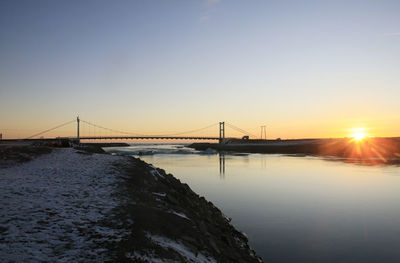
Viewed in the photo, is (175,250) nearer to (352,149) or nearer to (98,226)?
(98,226)

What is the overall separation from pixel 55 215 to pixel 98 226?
4.91 feet

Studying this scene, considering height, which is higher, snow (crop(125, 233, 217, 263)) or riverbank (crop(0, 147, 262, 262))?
riverbank (crop(0, 147, 262, 262))

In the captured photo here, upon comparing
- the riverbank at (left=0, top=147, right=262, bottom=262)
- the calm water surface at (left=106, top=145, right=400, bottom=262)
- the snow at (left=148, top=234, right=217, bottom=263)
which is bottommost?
the calm water surface at (left=106, top=145, right=400, bottom=262)

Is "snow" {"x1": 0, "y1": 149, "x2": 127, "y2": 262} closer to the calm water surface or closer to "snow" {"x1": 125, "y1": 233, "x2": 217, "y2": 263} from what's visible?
"snow" {"x1": 125, "y1": 233, "x2": 217, "y2": 263}

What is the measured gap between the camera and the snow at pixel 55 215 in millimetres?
5465

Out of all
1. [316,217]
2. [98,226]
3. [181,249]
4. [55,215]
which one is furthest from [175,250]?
[316,217]

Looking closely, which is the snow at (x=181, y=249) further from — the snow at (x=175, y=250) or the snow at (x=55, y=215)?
the snow at (x=55, y=215)

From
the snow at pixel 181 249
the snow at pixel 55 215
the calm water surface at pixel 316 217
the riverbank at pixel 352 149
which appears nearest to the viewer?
the snow at pixel 55 215

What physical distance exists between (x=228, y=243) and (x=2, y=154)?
17.6m

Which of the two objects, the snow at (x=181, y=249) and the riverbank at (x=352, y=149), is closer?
the snow at (x=181, y=249)

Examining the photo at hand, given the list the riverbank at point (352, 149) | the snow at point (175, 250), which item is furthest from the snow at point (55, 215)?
the riverbank at point (352, 149)

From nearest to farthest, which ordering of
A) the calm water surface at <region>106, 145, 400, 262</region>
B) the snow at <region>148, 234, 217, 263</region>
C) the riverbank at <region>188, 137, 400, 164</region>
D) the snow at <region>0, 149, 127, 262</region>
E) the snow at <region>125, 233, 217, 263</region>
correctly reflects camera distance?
the snow at <region>0, 149, 127, 262</region>, the snow at <region>125, 233, 217, 263</region>, the snow at <region>148, 234, 217, 263</region>, the calm water surface at <region>106, 145, 400, 262</region>, the riverbank at <region>188, 137, 400, 164</region>

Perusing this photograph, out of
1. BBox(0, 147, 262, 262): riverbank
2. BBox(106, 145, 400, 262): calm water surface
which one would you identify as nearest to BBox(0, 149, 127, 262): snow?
BBox(0, 147, 262, 262): riverbank

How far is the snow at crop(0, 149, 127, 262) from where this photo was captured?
5.46m
